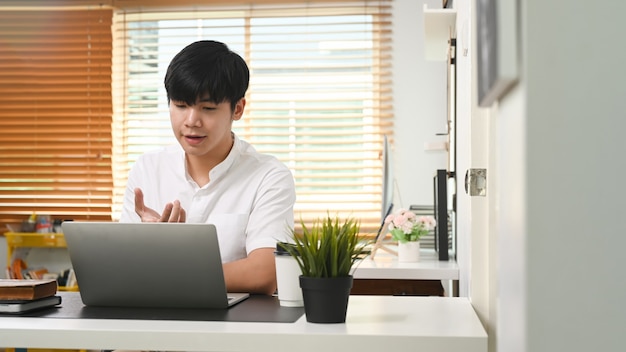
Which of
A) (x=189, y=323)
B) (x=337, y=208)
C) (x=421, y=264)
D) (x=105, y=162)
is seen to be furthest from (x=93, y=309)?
(x=105, y=162)

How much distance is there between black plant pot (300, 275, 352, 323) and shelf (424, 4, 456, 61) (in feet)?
6.17

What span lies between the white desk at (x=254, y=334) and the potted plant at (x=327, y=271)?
29 millimetres

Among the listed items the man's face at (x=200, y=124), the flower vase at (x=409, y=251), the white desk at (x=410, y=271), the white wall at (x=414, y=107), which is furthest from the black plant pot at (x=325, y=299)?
the white wall at (x=414, y=107)

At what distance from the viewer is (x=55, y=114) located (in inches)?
190

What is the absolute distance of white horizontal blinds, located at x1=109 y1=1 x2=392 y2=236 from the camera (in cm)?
450

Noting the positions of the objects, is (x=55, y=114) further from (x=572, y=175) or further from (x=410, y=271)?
(x=572, y=175)

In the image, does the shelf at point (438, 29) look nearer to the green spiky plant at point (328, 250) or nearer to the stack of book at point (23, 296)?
the green spiky plant at point (328, 250)

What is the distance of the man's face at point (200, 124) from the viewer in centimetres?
199

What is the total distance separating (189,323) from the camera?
4.20 feet

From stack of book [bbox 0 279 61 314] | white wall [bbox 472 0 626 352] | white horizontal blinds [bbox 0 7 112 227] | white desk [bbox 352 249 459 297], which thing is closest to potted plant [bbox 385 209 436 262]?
white desk [bbox 352 249 459 297]

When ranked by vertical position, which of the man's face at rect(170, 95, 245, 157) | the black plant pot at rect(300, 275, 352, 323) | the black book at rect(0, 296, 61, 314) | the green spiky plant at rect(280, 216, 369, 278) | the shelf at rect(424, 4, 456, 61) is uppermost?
the shelf at rect(424, 4, 456, 61)

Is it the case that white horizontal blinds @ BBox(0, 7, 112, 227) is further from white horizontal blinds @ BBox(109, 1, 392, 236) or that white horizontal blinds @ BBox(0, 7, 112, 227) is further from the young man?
the young man

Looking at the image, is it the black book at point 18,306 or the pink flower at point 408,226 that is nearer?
the black book at point 18,306

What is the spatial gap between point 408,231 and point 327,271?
1856 millimetres
